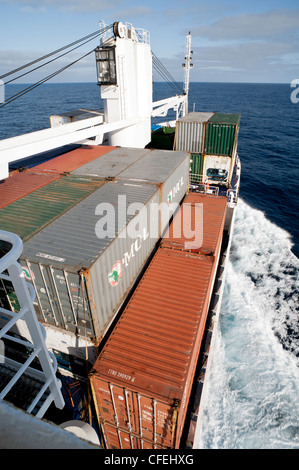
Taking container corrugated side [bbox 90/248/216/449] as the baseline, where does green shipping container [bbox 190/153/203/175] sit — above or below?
above

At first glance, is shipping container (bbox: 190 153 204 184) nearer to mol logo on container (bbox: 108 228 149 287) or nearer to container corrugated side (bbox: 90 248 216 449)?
mol logo on container (bbox: 108 228 149 287)

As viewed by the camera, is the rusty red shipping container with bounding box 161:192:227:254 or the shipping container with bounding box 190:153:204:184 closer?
the rusty red shipping container with bounding box 161:192:227:254

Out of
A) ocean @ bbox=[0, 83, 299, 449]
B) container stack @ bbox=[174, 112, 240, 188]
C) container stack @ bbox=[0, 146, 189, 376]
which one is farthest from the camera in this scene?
container stack @ bbox=[174, 112, 240, 188]

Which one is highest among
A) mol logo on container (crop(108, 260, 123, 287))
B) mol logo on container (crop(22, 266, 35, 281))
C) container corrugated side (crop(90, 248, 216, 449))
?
mol logo on container (crop(22, 266, 35, 281))

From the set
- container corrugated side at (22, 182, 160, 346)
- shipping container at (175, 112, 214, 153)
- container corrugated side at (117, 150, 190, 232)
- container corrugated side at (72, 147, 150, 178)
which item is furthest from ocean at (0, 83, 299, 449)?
container corrugated side at (72, 147, 150, 178)

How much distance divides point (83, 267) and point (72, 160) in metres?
11.8

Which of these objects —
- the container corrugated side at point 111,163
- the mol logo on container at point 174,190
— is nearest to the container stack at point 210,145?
the container corrugated side at point 111,163

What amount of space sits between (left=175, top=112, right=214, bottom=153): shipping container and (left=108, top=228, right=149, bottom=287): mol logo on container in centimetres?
1647

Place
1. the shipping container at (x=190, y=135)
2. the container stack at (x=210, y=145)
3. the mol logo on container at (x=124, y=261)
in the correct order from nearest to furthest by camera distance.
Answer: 1. the mol logo on container at (x=124, y=261)
2. the container stack at (x=210, y=145)
3. the shipping container at (x=190, y=135)

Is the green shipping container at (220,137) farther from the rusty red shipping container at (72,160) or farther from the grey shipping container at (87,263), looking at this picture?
the grey shipping container at (87,263)

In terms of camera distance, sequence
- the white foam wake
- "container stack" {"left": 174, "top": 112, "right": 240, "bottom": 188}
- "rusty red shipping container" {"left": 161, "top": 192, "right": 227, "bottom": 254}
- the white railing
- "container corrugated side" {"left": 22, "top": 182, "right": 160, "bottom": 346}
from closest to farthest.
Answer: the white railing
"container corrugated side" {"left": 22, "top": 182, "right": 160, "bottom": 346}
the white foam wake
"rusty red shipping container" {"left": 161, "top": 192, "right": 227, "bottom": 254}
"container stack" {"left": 174, "top": 112, "right": 240, "bottom": 188}

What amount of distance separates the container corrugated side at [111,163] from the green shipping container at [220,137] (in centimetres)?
892

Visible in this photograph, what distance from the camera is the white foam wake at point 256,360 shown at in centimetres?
1295

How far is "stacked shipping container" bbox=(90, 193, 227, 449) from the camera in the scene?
8.16 metres
